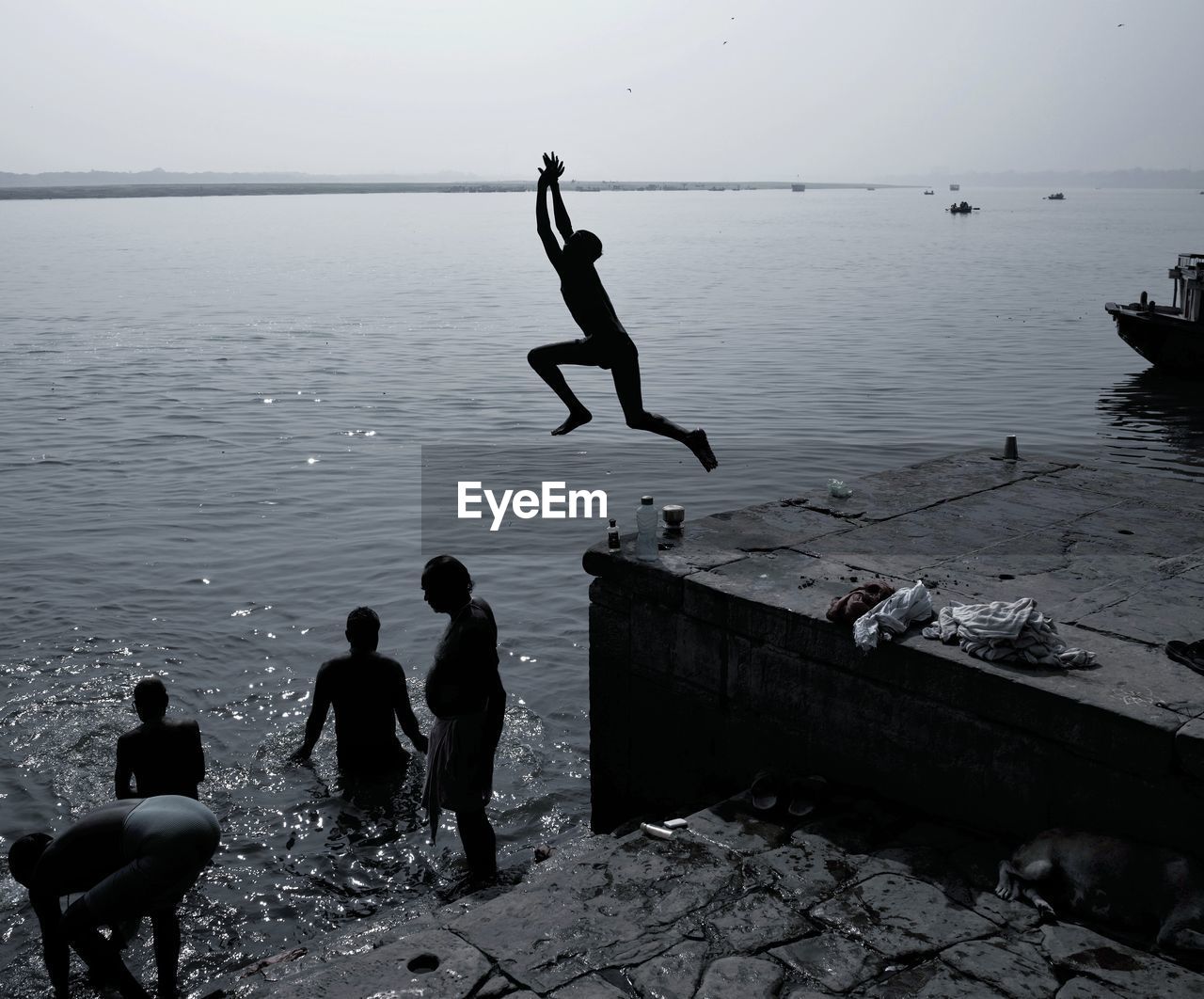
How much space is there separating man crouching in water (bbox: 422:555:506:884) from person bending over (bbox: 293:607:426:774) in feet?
3.47

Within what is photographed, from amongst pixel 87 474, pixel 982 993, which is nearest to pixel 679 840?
pixel 982 993

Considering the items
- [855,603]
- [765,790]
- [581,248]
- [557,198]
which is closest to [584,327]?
[581,248]

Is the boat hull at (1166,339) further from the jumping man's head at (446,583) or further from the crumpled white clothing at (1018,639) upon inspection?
the jumping man's head at (446,583)

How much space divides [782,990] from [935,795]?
5.75ft

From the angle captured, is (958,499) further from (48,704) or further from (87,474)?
(87,474)

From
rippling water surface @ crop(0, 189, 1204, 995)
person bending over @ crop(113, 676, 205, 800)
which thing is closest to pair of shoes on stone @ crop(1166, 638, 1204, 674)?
rippling water surface @ crop(0, 189, 1204, 995)

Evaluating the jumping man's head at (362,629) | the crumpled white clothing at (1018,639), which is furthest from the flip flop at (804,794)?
the jumping man's head at (362,629)

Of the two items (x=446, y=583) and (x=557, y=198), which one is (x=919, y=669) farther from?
(x=557, y=198)

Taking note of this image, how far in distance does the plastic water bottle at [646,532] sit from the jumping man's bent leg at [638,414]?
24.1 inches

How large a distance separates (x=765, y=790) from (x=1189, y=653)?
235cm

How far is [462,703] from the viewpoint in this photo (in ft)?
20.0

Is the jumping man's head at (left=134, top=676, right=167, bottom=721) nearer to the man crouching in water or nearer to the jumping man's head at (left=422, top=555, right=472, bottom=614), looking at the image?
the man crouching in water

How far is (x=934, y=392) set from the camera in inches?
964

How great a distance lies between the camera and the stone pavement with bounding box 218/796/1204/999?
4727 mm
